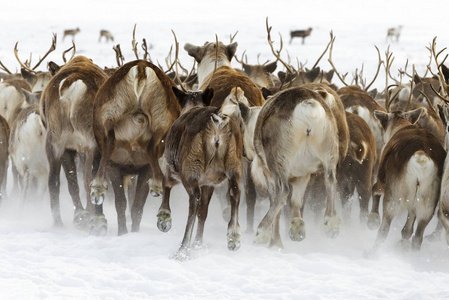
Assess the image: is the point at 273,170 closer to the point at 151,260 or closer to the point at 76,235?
the point at 151,260

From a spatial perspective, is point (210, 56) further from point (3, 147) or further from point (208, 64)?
point (3, 147)

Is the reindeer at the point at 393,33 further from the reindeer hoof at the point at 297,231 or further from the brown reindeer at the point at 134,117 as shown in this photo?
the reindeer hoof at the point at 297,231

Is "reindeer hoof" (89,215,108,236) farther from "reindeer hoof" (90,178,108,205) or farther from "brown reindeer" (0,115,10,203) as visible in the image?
"brown reindeer" (0,115,10,203)

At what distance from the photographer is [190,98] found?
7.32 metres

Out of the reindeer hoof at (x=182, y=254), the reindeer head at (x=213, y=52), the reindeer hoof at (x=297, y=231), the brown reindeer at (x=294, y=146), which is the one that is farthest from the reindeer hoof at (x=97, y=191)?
the reindeer head at (x=213, y=52)

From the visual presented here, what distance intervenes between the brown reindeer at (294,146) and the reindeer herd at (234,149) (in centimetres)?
1

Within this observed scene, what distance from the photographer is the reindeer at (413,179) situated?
6938 mm

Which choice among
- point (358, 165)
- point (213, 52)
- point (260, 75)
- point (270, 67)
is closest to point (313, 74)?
point (270, 67)

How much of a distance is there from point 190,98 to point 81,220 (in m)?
2.03

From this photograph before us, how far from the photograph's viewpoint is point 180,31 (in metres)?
43.2

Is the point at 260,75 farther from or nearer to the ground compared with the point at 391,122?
farther from the ground

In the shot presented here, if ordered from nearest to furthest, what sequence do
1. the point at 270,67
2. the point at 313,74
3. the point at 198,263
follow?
the point at 198,263 → the point at 313,74 → the point at 270,67

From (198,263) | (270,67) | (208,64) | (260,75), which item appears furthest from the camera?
(260,75)

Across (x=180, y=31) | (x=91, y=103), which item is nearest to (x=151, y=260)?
(x=91, y=103)
